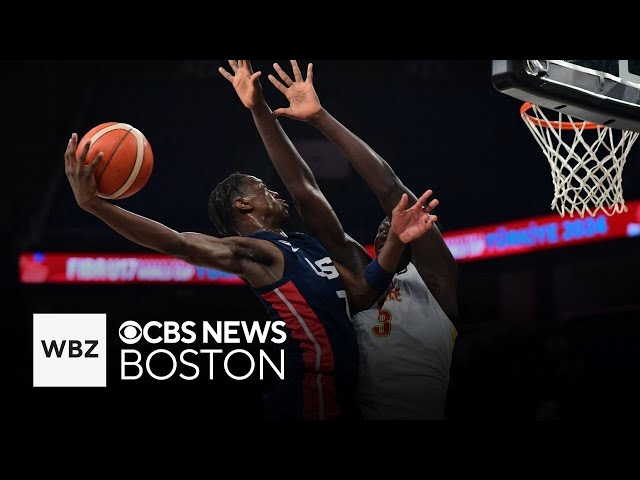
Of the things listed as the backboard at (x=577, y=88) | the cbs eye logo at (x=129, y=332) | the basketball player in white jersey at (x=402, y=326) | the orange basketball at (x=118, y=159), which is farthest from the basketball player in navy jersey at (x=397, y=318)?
the cbs eye logo at (x=129, y=332)

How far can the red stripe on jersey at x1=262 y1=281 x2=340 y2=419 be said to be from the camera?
3.81 meters

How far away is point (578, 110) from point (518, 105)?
216 centimetres

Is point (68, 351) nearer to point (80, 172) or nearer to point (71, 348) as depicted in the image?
point (71, 348)

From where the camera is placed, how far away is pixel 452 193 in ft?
17.8

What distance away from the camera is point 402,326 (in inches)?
164

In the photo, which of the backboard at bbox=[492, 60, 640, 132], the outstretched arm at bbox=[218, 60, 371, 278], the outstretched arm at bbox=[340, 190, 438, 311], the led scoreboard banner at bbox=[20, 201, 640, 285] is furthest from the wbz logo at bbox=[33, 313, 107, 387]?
the backboard at bbox=[492, 60, 640, 132]

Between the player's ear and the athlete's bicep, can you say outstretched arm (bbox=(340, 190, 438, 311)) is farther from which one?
the player's ear

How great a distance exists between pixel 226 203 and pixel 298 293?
54cm

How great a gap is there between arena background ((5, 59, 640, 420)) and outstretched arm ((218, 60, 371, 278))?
684 millimetres

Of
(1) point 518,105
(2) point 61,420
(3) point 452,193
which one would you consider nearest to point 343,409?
(2) point 61,420

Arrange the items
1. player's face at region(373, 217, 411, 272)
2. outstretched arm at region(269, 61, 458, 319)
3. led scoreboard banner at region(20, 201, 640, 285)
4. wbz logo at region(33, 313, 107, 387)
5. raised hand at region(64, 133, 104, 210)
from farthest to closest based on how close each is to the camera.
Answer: led scoreboard banner at region(20, 201, 640, 285), wbz logo at region(33, 313, 107, 387), player's face at region(373, 217, 411, 272), outstretched arm at region(269, 61, 458, 319), raised hand at region(64, 133, 104, 210)

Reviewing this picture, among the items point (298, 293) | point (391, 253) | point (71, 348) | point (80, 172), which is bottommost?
point (71, 348)

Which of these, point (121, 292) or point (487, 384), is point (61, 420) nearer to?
point (121, 292)

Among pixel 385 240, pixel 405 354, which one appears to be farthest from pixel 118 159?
pixel 405 354
